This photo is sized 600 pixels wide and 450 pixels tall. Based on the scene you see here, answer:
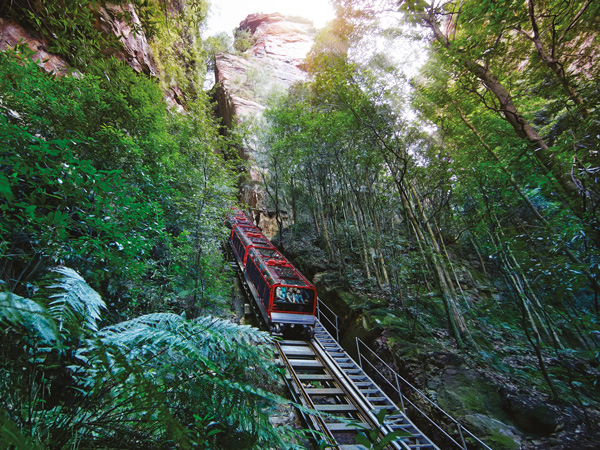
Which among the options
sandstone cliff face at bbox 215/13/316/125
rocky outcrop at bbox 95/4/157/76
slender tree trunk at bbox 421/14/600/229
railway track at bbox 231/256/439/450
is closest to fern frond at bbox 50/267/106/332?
railway track at bbox 231/256/439/450

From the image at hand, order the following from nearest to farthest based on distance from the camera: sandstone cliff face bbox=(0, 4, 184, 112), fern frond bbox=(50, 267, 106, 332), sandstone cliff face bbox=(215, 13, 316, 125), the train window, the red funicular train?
1. fern frond bbox=(50, 267, 106, 332)
2. sandstone cliff face bbox=(0, 4, 184, 112)
3. the red funicular train
4. the train window
5. sandstone cliff face bbox=(215, 13, 316, 125)

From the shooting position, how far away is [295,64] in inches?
1359

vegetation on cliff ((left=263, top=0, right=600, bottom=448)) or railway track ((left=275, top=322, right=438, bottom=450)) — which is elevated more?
vegetation on cliff ((left=263, top=0, right=600, bottom=448))

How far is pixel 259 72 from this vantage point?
2908 cm

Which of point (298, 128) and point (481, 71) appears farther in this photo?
point (298, 128)

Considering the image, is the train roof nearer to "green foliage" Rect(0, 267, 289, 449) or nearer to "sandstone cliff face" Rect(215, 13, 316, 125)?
"green foliage" Rect(0, 267, 289, 449)

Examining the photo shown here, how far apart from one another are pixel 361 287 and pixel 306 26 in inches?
1859

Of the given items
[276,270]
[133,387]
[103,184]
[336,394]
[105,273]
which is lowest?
[336,394]

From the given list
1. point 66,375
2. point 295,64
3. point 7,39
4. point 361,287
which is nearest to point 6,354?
point 66,375

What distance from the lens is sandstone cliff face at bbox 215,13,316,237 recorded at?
21.7 m

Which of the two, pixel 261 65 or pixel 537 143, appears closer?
pixel 537 143

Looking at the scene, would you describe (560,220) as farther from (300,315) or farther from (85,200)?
(85,200)

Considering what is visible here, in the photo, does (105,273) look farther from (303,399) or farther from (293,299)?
(293,299)

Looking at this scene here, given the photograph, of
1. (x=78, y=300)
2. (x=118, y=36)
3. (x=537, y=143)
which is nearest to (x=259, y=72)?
(x=118, y=36)
